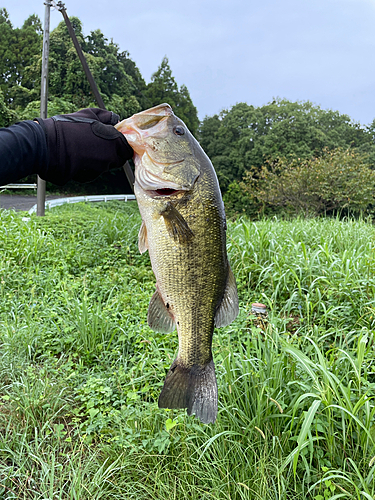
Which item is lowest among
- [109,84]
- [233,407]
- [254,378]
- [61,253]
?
[233,407]

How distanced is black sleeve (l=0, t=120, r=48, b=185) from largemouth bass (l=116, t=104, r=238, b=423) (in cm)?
25

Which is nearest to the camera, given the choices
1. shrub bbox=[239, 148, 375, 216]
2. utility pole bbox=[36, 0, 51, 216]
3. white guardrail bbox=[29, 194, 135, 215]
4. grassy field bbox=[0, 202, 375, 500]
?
grassy field bbox=[0, 202, 375, 500]

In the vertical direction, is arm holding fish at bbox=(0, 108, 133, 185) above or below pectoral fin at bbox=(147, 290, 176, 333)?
above

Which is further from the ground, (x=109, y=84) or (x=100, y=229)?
(x=109, y=84)

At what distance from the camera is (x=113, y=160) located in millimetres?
1111

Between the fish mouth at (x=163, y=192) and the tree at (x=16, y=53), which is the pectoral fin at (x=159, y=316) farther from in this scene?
the tree at (x=16, y=53)

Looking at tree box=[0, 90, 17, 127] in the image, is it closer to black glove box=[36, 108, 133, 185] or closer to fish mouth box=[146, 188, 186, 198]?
black glove box=[36, 108, 133, 185]

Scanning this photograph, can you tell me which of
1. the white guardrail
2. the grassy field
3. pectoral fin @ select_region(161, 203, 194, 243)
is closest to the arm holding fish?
pectoral fin @ select_region(161, 203, 194, 243)

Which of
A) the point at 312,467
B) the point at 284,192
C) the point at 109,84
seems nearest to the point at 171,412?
the point at 312,467

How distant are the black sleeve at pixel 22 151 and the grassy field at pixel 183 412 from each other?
1.61m

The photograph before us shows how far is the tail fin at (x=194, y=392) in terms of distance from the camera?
1.09 meters

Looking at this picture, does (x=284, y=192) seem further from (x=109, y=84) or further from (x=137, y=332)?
(x=137, y=332)

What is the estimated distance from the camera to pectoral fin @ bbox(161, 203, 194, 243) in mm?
988

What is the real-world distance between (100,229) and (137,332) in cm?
328
